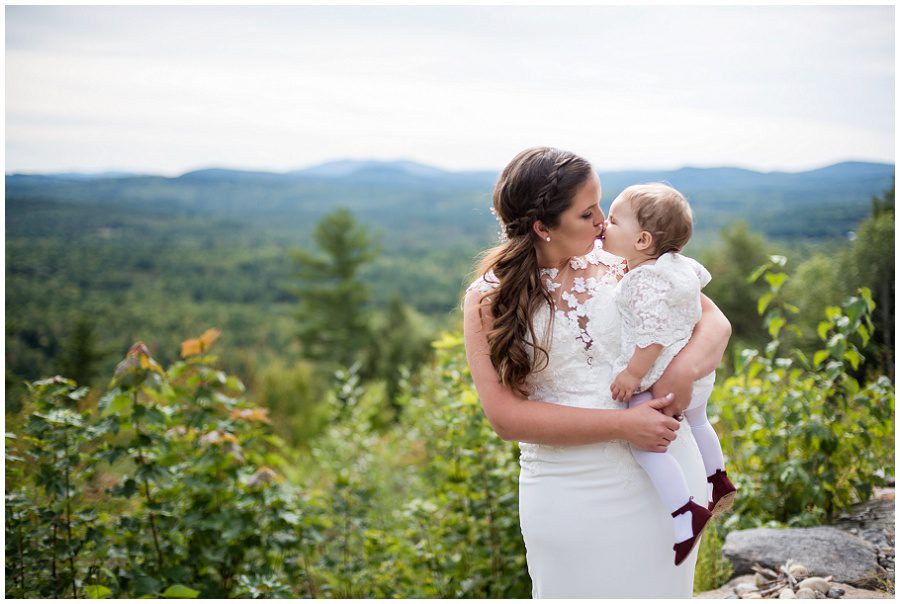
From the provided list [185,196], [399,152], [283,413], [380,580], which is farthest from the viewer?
[399,152]

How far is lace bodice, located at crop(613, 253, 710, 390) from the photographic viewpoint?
1.62 metres

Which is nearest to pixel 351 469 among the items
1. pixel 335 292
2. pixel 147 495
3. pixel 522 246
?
pixel 147 495

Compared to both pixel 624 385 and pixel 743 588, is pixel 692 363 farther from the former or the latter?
pixel 743 588

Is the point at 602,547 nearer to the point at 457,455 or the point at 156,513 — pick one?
the point at 457,455

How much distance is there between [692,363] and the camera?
165 centimetres

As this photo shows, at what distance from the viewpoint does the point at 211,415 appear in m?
2.76

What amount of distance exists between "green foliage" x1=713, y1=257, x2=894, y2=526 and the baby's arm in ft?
4.89

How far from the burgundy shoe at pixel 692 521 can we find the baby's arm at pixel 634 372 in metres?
0.26

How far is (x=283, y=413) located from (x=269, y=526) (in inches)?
429

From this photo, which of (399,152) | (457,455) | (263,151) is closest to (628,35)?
(457,455)

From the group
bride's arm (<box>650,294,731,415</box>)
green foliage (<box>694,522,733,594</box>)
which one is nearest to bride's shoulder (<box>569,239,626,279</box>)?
bride's arm (<box>650,294,731,415</box>)

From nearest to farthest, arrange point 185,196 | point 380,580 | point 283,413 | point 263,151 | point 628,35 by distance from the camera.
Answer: point 380,580 → point 628,35 → point 283,413 → point 185,196 → point 263,151

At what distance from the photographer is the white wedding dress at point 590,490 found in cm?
164

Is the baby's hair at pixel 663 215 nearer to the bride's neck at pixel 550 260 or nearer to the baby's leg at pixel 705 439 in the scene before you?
the bride's neck at pixel 550 260
